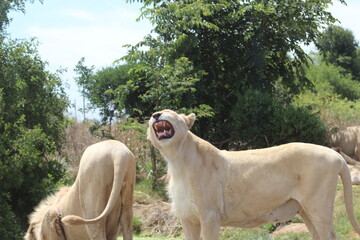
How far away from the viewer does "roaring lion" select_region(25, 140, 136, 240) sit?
5984 mm

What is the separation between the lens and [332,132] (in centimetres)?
1644

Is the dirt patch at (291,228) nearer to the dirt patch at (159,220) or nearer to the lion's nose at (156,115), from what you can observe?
the dirt patch at (159,220)

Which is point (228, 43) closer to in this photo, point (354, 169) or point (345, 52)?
point (354, 169)

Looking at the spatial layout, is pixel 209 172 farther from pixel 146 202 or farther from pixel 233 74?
pixel 233 74

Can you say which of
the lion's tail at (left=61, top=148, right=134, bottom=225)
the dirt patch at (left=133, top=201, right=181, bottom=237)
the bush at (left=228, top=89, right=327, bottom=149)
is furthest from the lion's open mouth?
the bush at (left=228, top=89, right=327, bottom=149)

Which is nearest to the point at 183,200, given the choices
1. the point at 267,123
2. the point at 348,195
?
the point at 348,195

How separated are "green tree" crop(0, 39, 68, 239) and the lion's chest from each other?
4.08 m

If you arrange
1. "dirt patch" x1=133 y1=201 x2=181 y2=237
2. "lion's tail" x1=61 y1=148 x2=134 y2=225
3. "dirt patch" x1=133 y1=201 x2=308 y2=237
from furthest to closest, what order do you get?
"dirt patch" x1=133 y1=201 x2=181 y2=237
"dirt patch" x1=133 y1=201 x2=308 y2=237
"lion's tail" x1=61 y1=148 x2=134 y2=225

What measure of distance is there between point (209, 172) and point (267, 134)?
9.66 metres

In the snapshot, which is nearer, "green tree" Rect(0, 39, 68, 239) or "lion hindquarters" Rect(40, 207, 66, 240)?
"lion hindquarters" Rect(40, 207, 66, 240)

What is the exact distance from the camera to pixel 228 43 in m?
16.5

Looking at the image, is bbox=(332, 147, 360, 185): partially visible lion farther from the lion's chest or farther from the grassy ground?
the lion's chest

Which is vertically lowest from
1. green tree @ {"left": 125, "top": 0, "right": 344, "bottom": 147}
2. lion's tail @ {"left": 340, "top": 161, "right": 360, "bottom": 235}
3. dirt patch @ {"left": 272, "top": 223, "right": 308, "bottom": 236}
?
dirt patch @ {"left": 272, "top": 223, "right": 308, "bottom": 236}

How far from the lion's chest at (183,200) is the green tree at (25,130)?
13.4 feet
